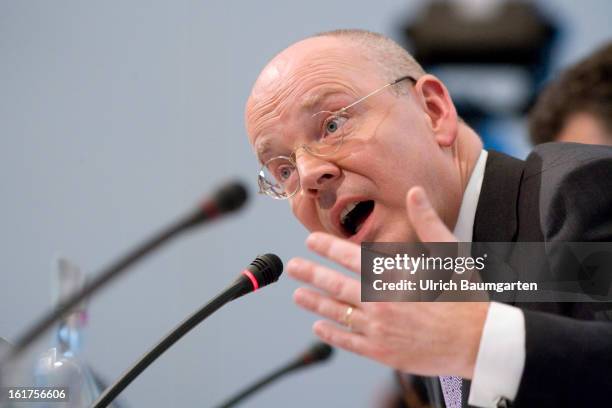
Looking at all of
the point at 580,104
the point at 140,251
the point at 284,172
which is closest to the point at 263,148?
the point at 284,172

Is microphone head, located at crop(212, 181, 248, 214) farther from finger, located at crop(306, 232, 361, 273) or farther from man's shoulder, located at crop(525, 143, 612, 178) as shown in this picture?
man's shoulder, located at crop(525, 143, 612, 178)

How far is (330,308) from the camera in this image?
3.04 ft

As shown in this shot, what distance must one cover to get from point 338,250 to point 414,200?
122mm

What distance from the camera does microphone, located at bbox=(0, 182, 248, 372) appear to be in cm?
91

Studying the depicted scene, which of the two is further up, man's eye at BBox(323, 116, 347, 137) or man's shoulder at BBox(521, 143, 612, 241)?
man's eye at BBox(323, 116, 347, 137)

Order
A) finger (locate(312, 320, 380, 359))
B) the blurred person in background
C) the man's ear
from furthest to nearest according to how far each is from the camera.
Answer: the blurred person in background
the man's ear
finger (locate(312, 320, 380, 359))

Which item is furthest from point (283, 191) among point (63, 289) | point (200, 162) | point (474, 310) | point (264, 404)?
point (200, 162)

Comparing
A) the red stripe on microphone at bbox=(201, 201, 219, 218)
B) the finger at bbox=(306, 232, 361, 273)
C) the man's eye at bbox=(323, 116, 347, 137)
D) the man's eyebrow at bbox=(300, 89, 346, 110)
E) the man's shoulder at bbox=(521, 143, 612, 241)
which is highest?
the man's eyebrow at bbox=(300, 89, 346, 110)

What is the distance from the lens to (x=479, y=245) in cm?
124

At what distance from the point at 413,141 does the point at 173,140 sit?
1867mm

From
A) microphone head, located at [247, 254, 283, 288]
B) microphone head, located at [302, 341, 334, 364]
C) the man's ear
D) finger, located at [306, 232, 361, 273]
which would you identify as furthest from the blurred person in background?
finger, located at [306, 232, 361, 273]

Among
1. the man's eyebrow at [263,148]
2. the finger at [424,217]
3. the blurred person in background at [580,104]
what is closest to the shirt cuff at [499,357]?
the finger at [424,217]

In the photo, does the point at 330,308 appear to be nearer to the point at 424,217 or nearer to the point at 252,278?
the point at 424,217

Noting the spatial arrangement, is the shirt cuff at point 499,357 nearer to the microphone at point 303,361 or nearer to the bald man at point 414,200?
the bald man at point 414,200
